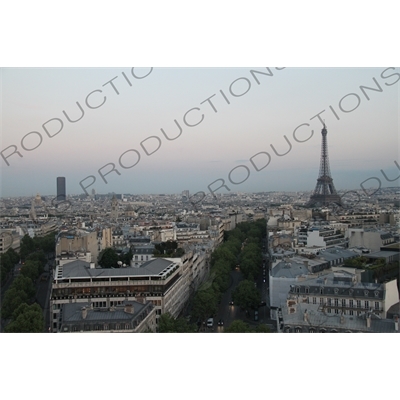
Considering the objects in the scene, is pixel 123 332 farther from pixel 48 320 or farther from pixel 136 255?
pixel 136 255

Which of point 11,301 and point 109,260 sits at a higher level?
point 109,260

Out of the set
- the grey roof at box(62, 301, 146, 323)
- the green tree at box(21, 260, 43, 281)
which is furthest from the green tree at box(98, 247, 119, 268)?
the grey roof at box(62, 301, 146, 323)

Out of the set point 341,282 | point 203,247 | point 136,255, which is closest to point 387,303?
point 341,282

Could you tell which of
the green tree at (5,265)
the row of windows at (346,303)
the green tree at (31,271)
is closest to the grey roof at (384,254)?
the row of windows at (346,303)

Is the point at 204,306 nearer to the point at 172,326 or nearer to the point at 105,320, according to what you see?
the point at 172,326

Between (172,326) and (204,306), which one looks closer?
(172,326)

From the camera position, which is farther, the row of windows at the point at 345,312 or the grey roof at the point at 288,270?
the grey roof at the point at 288,270

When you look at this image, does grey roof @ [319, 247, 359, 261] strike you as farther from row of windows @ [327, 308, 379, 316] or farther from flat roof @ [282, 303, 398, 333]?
flat roof @ [282, 303, 398, 333]

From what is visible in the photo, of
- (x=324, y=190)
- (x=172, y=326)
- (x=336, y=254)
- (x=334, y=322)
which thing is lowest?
(x=172, y=326)

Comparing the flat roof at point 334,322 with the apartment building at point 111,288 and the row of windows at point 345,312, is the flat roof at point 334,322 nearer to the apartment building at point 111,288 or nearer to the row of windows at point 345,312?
the row of windows at point 345,312

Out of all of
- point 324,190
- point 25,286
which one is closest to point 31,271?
point 25,286

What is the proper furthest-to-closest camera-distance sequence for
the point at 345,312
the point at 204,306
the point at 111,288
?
1. the point at 204,306
2. the point at 111,288
3. the point at 345,312
